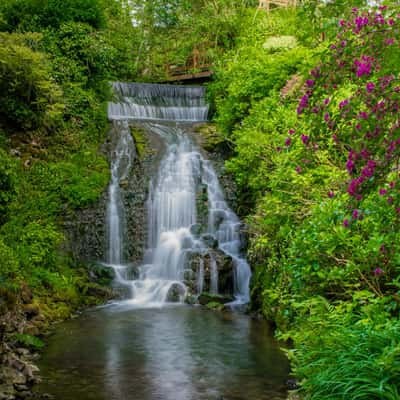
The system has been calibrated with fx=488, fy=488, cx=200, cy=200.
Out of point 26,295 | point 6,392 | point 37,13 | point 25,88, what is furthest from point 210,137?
point 6,392

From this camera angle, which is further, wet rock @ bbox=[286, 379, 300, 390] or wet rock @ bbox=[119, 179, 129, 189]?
wet rock @ bbox=[119, 179, 129, 189]

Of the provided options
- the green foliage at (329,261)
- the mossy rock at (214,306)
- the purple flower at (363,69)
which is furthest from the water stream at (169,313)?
the purple flower at (363,69)

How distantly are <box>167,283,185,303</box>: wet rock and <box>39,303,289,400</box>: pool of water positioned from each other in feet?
4.39

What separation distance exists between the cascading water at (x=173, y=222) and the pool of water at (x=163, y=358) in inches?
73.7

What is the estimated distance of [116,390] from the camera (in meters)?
7.29

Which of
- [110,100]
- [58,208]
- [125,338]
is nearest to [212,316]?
[125,338]

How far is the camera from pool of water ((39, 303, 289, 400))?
729 centimetres

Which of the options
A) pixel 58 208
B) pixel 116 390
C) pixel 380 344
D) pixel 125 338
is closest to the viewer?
pixel 380 344

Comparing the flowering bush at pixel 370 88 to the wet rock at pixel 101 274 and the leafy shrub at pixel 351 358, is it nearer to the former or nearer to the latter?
the leafy shrub at pixel 351 358

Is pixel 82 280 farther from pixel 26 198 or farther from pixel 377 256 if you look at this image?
pixel 377 256

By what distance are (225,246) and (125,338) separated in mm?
5648

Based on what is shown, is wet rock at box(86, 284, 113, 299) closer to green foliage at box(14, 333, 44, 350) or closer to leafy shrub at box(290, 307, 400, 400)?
green foliage at box(14, 333, 44, 350)

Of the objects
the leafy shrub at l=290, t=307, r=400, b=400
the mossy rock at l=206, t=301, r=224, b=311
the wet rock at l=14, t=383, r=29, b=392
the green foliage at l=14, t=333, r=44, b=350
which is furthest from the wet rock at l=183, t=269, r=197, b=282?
the leafy shrub at l=290, t=307, r=400, b=400

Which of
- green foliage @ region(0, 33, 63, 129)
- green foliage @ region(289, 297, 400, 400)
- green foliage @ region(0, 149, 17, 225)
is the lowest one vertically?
green foliage @ region(289, 297, 400, 400)
